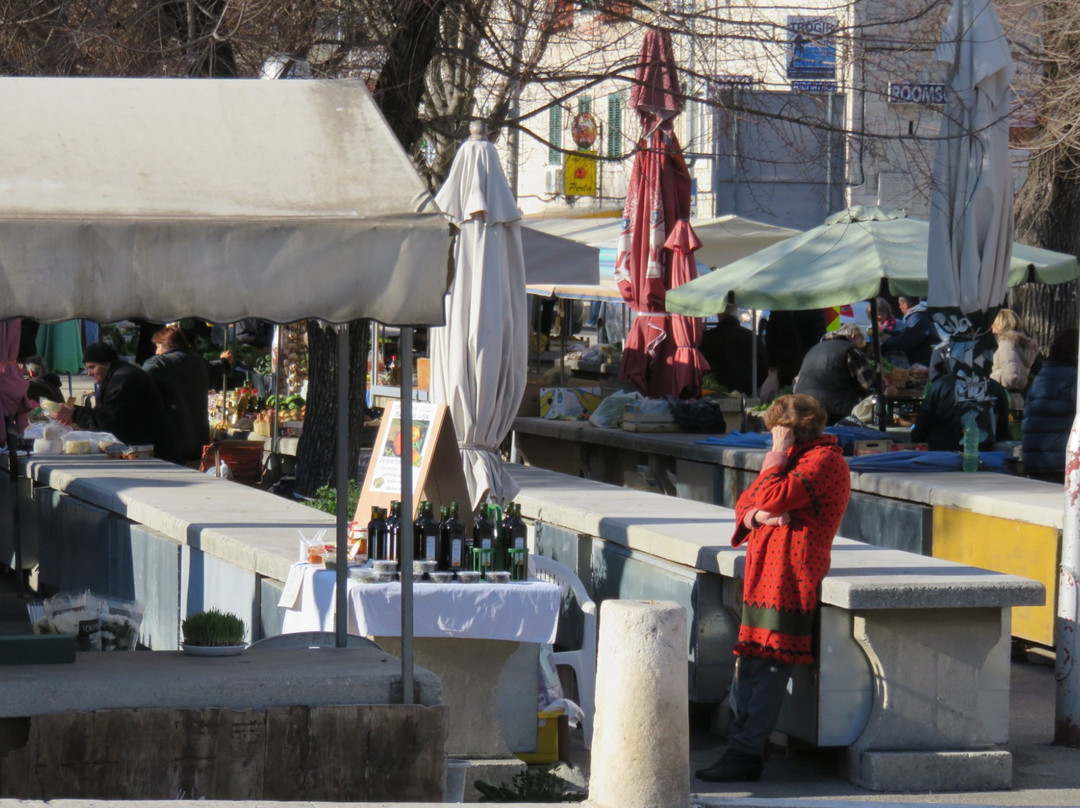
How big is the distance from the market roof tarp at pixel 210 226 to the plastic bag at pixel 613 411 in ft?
31.9

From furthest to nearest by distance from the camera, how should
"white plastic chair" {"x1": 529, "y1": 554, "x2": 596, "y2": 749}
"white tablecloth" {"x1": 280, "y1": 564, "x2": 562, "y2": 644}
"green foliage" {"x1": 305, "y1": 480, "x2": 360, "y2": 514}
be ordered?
"green foliage" {"x1": 305, "y1": 480, "x2": 360, "y2": 514} < "white plastic chair" {"x1": 529, "y1": 554, "x2": 596, "y2": 749} < "white tablecloth" {"x1": 280, "y1": 564, "x2": 562, "y2": 644}

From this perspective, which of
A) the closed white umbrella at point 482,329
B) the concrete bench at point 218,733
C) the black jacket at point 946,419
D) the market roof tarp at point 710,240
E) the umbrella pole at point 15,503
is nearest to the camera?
the concrete bench at point 218,733

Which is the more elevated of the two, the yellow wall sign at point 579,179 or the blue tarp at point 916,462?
the yellow wall sign at point 579,179

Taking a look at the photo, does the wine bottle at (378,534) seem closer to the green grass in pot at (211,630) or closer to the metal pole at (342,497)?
the metal pole at (342,497)

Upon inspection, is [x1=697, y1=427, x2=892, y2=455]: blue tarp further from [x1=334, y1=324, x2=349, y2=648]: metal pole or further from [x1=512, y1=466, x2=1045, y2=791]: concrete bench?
[x1=334, y1=324, x2=349, y2=648]: metal pole

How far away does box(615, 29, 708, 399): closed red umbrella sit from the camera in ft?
49.4

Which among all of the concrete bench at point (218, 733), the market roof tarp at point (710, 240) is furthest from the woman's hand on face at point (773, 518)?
the market roof tarp at point (710, 240)

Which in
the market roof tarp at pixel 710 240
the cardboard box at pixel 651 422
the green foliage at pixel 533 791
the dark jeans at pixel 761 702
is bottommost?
the green foliage at pixel 533 791

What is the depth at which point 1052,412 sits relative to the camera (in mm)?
10758

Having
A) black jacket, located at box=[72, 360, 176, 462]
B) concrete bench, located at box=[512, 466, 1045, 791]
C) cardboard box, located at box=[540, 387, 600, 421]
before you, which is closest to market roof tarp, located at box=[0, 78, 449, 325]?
concrete bench, located at box=[512, 466, 1045, 791]

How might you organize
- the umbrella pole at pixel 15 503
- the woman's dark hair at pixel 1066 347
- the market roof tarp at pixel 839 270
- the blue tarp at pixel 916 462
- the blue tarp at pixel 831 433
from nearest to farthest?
the woman's dark hair at pixel 1066 347
the blue tarp at pixel 916 462
the umbrella pole at pixel 15 503
the blue tarp at pixel 831 433
the market roof tarp at pixel 839 270

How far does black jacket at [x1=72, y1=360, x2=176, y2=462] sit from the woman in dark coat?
249 inches

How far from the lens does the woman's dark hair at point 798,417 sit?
6.96 m

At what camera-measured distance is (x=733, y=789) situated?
6891mm
